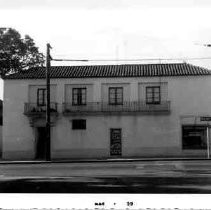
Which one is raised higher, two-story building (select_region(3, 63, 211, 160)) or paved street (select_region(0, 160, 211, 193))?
two-story building (select_region(3, 63, 211, 160))

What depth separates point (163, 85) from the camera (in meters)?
8.21

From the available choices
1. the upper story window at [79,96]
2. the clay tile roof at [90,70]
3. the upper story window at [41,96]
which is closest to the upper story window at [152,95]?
the clay tile roof at [90,70]

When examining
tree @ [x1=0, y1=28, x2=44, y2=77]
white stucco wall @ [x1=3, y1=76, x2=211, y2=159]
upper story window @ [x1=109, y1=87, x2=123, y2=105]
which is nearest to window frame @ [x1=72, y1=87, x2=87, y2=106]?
white stucco wall @ [x1=3, y1=76, x2=211, y2=159]

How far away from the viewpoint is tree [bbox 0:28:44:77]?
3236 millimetres

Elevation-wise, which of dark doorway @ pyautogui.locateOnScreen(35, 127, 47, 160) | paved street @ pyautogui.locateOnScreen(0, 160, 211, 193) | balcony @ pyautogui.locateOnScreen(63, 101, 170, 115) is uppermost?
balcony @ pyautogui.locateOnScreen(63, 101, 170, 115)

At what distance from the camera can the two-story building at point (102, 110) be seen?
5148 millimetres

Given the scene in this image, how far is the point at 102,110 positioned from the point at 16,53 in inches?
162

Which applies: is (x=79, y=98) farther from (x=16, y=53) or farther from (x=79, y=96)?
(x=16, y=53)

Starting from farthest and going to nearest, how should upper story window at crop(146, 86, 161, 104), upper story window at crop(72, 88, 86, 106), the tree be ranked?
upper story window at crop(146, 86, 161, 104) < upper story window at crop(72, 88, 86, 106) < the tree

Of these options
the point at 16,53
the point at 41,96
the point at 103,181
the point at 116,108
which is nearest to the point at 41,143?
the point at 41,96

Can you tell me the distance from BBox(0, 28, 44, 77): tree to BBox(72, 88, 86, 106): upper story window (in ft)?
9.54

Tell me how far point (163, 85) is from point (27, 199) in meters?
6.11

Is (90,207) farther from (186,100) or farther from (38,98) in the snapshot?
(186,100)

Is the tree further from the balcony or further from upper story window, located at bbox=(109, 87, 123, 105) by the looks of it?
upper story window, located at bbox=(109, 87, 123, 105)
